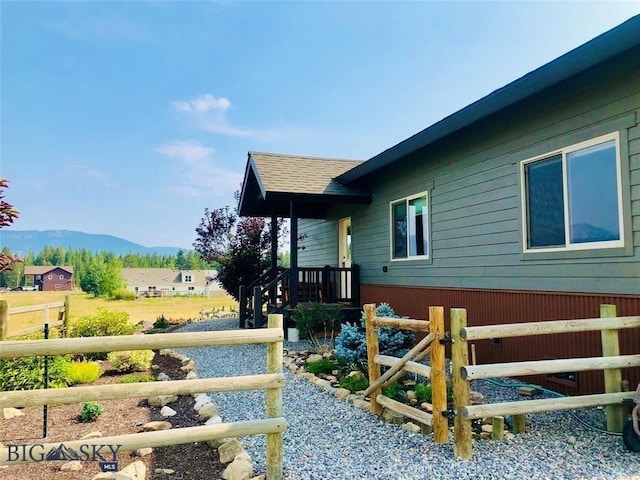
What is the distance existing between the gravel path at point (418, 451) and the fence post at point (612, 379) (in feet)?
0.39

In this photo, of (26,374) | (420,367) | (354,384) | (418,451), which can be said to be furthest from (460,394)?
(26,374)

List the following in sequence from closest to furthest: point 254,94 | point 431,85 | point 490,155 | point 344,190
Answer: point 490,155, point 344,190, point 431,85, point 254,94

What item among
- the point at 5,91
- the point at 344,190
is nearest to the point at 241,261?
the point at 344,190

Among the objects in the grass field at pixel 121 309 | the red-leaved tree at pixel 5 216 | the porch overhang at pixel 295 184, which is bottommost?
the grass field at pixel 121 309

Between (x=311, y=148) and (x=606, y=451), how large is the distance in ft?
79.4

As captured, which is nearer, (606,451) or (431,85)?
(606,451)

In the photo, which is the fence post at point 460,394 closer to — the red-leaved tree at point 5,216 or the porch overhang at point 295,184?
the red-leaved tree at point 5,216

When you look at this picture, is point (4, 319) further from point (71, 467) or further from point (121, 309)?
point (121, 309)

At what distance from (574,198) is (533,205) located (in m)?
0.65

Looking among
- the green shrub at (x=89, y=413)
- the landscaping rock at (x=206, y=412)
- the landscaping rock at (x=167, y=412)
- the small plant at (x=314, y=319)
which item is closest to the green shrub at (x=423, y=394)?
the landscaping rock at (x=206, y=412)

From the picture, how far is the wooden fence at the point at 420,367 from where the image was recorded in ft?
11.3

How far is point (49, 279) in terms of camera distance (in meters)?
78.7

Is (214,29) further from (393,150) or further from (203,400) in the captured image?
(203,400)

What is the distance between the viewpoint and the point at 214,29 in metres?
13.8
